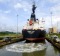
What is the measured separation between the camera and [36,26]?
207ft

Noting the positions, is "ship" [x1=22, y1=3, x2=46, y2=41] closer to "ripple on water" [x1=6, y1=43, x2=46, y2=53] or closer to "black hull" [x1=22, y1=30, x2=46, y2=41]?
"black hull" [x1=22, y1=30, x2=46, y2=41]

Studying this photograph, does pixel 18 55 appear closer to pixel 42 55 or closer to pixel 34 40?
pixel 42 55

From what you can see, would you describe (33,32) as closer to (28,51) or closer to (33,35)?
(33,35)

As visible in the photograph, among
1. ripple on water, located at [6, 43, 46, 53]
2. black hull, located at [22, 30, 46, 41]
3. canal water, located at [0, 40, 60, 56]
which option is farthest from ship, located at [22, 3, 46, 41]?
canal water, located at [0, 40, 60, 56]

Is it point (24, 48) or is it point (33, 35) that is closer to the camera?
point (24, 48)

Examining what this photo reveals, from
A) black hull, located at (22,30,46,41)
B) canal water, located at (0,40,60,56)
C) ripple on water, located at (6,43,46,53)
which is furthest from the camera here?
black hull, located at (22,30,46,41)

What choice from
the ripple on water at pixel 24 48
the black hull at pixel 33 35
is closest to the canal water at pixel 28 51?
the ripple on water at pixel 24 48

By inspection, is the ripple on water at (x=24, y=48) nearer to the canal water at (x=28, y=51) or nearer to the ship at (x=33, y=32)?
the canal water at (x=28, y=51)

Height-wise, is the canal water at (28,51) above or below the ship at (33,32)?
below

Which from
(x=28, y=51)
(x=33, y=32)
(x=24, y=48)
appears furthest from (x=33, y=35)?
(x=28, y=51)

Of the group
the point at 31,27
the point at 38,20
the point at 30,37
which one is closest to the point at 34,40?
the point at 30,37

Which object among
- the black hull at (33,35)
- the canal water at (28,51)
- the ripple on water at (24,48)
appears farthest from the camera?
the black hull at (33,35)

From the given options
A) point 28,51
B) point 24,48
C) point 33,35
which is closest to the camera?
point 28,51

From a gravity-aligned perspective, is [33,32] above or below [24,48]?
above
